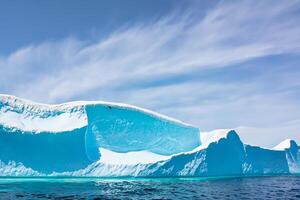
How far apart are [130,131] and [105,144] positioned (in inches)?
232

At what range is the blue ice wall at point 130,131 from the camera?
70750mm

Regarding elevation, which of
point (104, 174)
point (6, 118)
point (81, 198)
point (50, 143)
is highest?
point (6, 118)

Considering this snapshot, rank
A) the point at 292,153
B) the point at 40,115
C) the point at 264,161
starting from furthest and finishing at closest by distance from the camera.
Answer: the point at 292,153
the point at 264,161
the point at 40,115

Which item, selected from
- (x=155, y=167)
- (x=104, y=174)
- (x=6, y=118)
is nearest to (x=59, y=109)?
(x=6, y=118)

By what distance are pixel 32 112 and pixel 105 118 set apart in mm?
14340

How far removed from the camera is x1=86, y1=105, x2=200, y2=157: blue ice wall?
70750mm

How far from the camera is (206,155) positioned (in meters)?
68.4

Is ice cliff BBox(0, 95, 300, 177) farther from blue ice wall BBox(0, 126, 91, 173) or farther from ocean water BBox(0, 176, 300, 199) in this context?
ocean water BBox(0, 176, 300, 199)

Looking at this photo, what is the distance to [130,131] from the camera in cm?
7275

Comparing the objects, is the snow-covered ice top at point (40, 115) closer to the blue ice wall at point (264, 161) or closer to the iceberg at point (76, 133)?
the iceberg at point (76, 133)

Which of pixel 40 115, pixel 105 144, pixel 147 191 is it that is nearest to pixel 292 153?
pixel 105 144

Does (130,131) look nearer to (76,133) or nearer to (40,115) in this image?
(76,133)

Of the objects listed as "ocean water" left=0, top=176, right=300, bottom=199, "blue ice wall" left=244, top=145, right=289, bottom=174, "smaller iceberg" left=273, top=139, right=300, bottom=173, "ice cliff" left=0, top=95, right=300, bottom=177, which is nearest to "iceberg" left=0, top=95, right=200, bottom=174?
"ice cliff" left=0, top=95, right=300, bottom=177

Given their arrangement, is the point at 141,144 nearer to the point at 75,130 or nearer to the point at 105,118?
the point at 105,118
